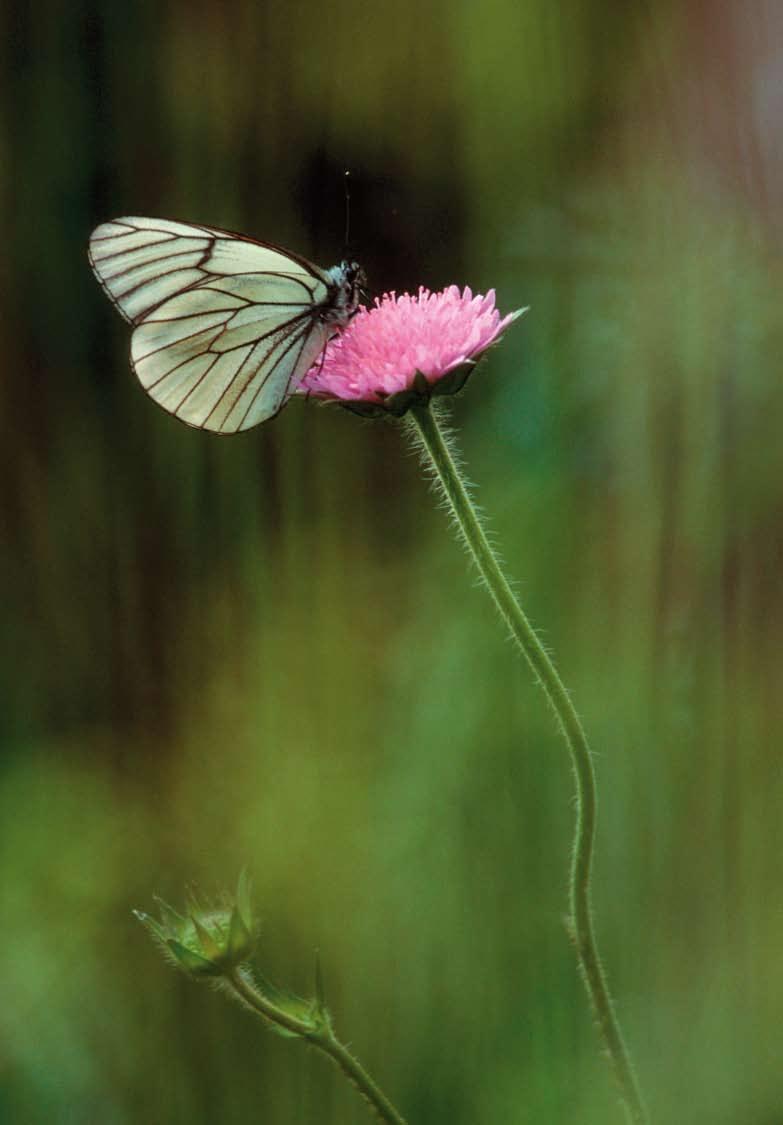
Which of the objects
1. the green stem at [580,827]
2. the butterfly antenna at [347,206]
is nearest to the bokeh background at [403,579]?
the butterfly antenna at [347,206]

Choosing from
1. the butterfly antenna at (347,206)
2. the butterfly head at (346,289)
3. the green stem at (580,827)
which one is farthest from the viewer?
the butterfly antenna at (347,206)

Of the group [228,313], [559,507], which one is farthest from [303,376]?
[559,507]

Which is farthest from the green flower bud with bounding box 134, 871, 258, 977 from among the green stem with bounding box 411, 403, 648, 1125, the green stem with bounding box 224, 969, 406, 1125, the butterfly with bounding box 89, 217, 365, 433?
the butterfly with bounding box 89, 217, 365, 433

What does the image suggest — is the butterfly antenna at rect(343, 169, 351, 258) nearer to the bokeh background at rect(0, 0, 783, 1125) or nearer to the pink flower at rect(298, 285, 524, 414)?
the bokeh background at rect(0, 0, 783, 1125)

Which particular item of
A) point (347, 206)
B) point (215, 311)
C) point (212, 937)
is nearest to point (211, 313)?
point (215, 311)

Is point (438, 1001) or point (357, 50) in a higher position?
point (357, 50)

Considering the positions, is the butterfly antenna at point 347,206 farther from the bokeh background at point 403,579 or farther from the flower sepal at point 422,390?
the flower sepal at point 422,390

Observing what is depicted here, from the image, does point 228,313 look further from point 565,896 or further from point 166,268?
point 565,896
